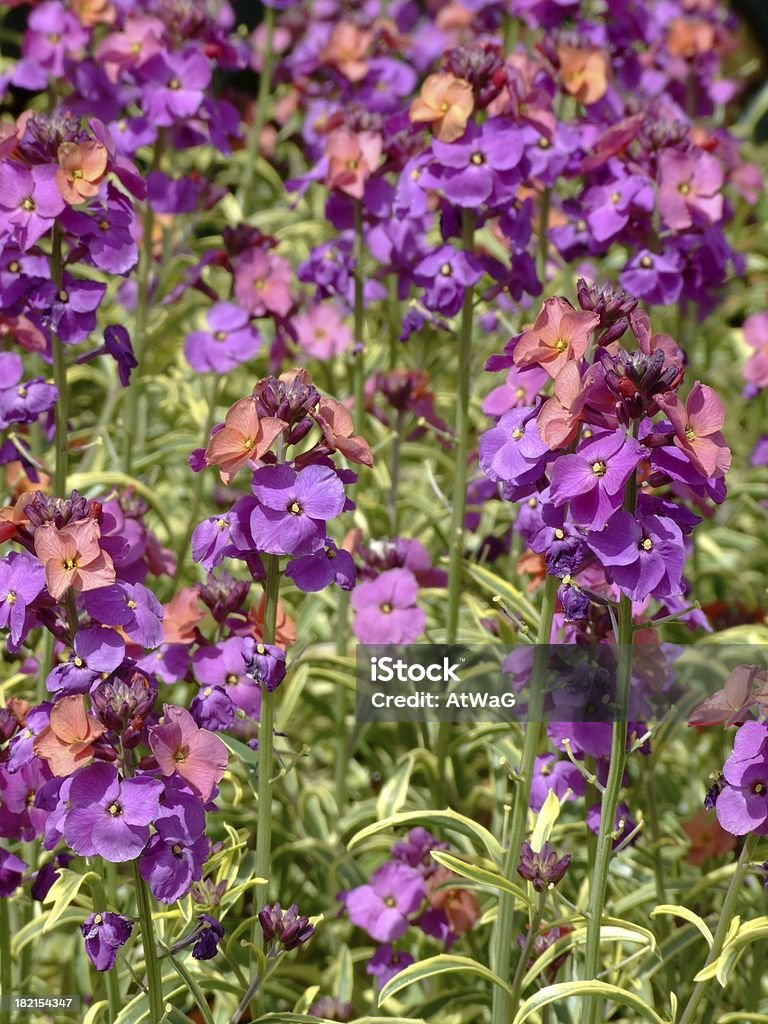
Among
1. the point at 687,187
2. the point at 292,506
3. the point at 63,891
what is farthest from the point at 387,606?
the point at 687,187

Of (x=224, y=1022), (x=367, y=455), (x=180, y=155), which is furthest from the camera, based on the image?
(x=180, y=155)

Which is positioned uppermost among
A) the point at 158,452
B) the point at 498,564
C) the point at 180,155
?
the point at 180,155

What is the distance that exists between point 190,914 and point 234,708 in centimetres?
32

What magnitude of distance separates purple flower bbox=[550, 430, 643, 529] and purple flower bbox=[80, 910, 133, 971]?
81 cm

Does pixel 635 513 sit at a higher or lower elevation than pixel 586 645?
higher

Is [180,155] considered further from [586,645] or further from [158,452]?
[586,645]

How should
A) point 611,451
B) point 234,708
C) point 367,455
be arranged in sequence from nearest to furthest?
point 611,451, point 367,455, point 234,708

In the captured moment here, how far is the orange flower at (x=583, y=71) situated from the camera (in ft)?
10.4

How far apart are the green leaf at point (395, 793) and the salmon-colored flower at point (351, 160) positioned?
1228 mm

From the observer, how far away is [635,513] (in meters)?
1.81

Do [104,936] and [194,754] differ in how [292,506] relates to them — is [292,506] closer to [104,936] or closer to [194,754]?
[194,754]

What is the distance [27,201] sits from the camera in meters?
2.30

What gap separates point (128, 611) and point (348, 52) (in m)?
2.48

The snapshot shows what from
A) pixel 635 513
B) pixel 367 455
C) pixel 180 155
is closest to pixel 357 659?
pixel 367 455
